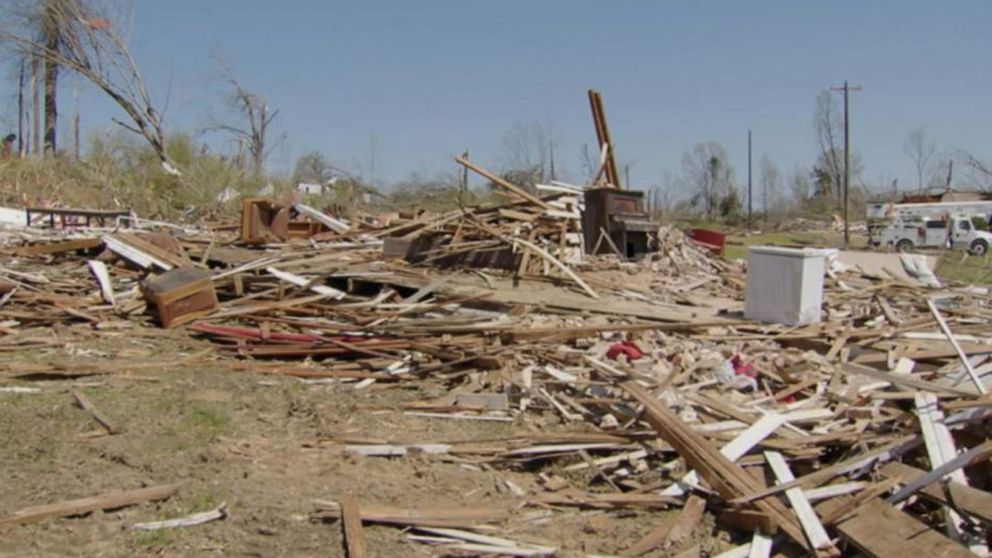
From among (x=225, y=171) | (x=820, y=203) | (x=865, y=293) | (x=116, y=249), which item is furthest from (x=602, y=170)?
(x=820, y=203)

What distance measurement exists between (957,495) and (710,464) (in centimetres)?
131

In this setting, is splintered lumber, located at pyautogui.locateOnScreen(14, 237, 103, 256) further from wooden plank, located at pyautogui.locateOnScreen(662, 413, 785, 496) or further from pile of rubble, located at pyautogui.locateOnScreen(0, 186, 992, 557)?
wooden plank, located at pyautogui.locateOnScreen(662, 413, 785, 496)

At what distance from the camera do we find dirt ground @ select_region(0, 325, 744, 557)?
4.24 m

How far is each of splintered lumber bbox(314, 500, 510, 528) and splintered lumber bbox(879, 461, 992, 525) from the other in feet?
7.74

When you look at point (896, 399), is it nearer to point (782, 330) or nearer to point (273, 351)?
point (782, 330)

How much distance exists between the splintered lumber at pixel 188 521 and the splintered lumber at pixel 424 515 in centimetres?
55

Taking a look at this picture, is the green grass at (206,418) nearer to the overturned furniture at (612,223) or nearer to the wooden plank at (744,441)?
the wooden plank at (744,441)

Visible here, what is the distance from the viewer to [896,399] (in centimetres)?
553

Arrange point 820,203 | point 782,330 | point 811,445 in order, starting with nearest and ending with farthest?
point 811,445, point 782,330, point 820,203

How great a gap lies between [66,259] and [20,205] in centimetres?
1129

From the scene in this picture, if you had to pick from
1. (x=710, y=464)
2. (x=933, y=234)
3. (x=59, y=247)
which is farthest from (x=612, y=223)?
(x=933, y=234)

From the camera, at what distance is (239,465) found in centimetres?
534

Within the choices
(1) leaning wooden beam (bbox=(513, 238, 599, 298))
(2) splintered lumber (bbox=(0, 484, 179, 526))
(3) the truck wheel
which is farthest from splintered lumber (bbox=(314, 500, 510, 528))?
(3) the truck wheel

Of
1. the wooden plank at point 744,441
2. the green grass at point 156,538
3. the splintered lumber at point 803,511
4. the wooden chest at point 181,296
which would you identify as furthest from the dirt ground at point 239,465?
the wooden chest at point 181,296
